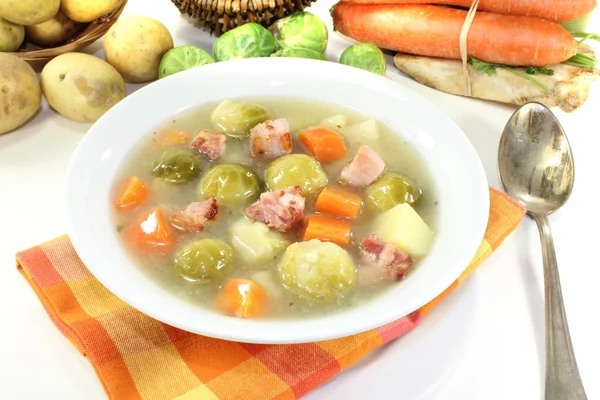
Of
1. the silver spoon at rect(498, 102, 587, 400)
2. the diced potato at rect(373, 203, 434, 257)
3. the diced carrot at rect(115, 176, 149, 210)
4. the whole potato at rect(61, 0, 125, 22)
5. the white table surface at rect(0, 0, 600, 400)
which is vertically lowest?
the white table surface at rect(0, 0, 600, 400)

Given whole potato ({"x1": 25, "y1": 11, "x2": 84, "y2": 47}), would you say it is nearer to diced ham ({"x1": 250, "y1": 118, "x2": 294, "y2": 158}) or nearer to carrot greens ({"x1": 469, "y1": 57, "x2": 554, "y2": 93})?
diced ham ({"x1": 250, "y1": 118, "x2": 294, "y2": 158})

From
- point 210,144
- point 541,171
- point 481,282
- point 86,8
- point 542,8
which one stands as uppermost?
point 542,8

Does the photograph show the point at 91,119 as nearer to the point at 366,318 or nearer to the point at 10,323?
the point at 10,323

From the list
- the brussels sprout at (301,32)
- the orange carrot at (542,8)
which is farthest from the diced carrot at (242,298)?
the orange carrot at (542,8)

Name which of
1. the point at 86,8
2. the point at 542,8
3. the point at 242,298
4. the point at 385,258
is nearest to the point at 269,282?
the point at 242,298

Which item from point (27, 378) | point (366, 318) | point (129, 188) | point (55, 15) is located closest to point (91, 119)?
point (55, 15)

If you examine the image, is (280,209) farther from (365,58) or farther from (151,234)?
(365,58)

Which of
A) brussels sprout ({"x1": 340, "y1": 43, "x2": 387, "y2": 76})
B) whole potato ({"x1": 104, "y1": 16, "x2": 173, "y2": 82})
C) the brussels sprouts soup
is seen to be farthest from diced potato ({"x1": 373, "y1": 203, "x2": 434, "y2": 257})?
whole potato ({"x1": 104, "y1": 16, "x2": 173, "y2": 82})
